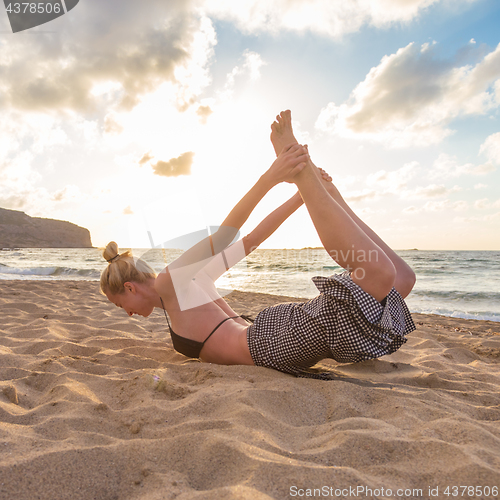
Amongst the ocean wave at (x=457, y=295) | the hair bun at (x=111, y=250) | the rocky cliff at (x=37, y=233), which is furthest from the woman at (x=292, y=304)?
the rocky cliff at (x=37, y=233)

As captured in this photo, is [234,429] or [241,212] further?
[241,212]

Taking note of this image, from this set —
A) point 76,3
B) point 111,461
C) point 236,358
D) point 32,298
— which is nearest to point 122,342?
point 236,358

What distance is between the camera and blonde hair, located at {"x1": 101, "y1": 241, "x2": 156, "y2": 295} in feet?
7.43

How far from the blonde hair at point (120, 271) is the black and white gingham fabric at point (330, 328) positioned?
35.2 inches

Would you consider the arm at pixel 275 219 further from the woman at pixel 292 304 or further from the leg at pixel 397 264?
the leg at pixel 397 264

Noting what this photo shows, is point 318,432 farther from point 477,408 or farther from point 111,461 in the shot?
point 477,408

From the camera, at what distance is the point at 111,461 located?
1153 mm

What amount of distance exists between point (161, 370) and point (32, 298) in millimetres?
4329

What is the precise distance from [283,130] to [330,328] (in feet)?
4.66

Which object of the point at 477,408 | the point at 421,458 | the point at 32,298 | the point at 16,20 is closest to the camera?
the point at 421,458

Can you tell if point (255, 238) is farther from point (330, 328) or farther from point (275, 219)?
point (330, 328)

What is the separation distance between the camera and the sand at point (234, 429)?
1.02 meters

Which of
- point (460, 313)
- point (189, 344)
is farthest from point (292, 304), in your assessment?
point (460, 313)

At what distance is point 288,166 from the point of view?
1.95 metres
